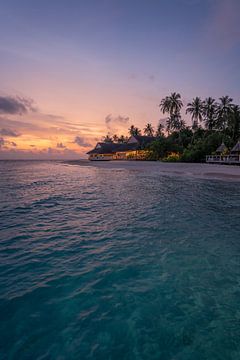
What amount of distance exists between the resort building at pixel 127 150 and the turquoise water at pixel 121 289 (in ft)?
135

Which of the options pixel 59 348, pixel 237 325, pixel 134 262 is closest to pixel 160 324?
pixel 237 325

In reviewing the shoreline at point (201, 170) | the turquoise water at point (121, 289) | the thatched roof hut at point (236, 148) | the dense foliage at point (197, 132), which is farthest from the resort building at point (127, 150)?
the turquoise water at point (121, 289)

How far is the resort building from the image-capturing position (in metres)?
49.0

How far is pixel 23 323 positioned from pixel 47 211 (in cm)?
524

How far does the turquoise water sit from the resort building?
135 ft

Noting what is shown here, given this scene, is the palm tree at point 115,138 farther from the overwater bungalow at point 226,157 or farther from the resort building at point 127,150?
the overwater bungalow at point 226,157

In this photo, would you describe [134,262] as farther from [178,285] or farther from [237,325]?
[237,325]

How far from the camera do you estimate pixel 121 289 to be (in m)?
2.93

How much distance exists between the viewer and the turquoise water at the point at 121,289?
2.05 metres

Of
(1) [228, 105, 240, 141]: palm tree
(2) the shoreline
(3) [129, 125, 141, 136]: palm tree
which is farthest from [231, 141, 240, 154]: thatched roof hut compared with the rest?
(3) [129, 125, 141, 136]: palm tree

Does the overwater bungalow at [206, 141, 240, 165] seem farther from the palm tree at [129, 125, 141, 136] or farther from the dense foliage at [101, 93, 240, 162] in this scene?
the palm tree at [129, 125, 141, 136]

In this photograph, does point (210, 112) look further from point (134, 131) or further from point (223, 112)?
point (134, 131)

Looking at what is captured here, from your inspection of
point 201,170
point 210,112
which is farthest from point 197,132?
point 201,170

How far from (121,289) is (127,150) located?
2020 inches
